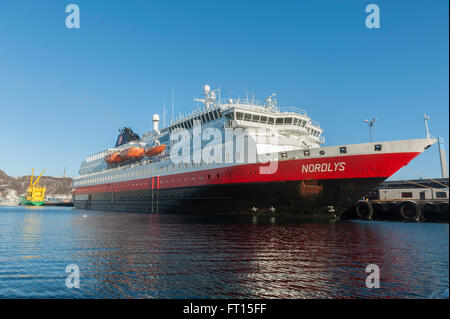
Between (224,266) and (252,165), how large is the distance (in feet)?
48.0

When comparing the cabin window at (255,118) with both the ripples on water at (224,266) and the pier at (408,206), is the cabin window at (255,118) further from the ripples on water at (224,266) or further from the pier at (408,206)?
the ripples on water at (224,266)

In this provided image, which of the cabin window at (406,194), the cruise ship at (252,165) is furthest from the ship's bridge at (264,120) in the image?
the cabin window at (406,194)

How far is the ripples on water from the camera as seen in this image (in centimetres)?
734

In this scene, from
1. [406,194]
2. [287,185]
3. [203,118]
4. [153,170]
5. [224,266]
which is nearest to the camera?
[224,266]

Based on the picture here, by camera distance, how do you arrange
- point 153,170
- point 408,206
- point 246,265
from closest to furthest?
point 246,265 → point 408,206 → point 153,170

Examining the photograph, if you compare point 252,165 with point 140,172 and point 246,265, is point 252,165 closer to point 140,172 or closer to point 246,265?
point 246,265

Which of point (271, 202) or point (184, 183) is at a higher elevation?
point (184, 183)

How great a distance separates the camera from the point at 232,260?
34.5 feet

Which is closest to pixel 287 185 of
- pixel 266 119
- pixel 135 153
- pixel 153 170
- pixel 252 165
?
pixel 252 165

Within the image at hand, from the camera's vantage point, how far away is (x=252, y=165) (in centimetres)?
2378

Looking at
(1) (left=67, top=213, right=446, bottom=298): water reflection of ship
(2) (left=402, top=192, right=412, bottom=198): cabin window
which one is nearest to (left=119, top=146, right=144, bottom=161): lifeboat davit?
(1) (left=67, top=213, right=446, bottom=298): water reflection of ship
